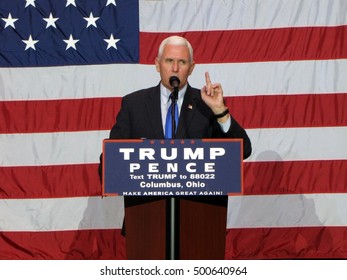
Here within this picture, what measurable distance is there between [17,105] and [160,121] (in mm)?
2088

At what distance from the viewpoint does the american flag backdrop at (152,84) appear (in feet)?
17.1

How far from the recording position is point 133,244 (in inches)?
123

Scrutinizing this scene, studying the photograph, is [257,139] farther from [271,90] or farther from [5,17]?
[5,17]

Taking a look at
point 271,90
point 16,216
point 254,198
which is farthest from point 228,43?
point 16,216

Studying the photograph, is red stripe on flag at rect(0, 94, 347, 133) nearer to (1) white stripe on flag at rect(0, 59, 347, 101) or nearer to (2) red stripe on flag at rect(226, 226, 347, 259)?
(1) white stripe on flag at rect(0, 59, 347, 101)

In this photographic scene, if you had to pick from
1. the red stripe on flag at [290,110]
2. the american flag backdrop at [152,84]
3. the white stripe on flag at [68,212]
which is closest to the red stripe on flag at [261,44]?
the american flag backdrop at [152,84]

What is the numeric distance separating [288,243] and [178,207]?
2.44 m

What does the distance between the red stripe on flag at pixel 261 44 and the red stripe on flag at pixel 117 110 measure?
0.28 metres

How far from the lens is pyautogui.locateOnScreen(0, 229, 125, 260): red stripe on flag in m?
5.32

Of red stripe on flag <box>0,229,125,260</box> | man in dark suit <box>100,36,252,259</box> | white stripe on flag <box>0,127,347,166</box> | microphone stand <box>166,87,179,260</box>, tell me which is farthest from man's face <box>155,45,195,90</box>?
red stripe on flag <box>0,229,125,260</box>

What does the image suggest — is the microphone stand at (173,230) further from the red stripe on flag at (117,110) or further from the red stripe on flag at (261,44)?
the red stripe on flag at (261,44)

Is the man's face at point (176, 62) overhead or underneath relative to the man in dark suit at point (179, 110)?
overhead

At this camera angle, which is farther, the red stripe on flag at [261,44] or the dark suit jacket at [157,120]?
the red stripe on flag at [261,44]

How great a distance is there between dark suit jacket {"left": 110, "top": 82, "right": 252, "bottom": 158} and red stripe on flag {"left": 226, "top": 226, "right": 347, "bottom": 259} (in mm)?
1849
